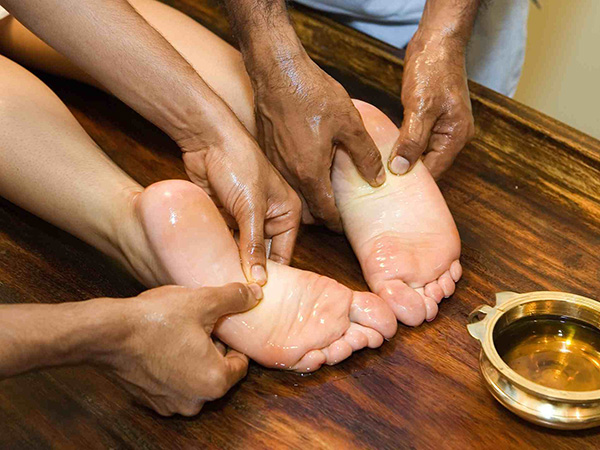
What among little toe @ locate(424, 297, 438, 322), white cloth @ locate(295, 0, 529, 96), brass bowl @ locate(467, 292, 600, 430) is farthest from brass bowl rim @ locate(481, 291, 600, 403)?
white cloth @ locate(295, 0, 529, 96)

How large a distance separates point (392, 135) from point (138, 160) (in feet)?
1.52

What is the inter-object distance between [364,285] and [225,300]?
30 centimetres

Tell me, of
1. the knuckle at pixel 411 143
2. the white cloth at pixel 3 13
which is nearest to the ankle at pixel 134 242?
the knuckle at pixel 411 143

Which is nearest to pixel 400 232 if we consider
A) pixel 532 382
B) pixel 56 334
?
pixel 532 382

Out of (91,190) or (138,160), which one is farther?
(138,160)

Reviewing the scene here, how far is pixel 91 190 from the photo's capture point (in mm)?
1121

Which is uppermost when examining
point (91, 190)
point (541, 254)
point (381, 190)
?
point (91, 190)

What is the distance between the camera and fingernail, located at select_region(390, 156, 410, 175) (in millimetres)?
1226

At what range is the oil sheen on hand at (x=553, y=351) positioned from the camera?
0.99 metres

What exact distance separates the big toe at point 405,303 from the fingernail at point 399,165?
198 millimetres

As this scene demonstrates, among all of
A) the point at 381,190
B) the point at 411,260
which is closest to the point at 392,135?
the point at 381,190

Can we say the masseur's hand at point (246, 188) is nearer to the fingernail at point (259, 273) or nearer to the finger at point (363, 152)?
the fingernail at point (259, 273)

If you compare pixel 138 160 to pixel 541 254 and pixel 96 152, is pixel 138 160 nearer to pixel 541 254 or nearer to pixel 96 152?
pixel 96 152

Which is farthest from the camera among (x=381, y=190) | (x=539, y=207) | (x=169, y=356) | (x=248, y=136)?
(x=539, y=207)
